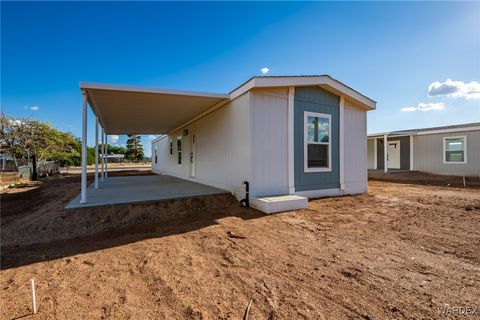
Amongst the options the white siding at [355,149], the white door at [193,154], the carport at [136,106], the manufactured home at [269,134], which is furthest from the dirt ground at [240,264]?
the white door at [193,154]

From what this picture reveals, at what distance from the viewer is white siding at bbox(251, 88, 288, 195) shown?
5402 mm

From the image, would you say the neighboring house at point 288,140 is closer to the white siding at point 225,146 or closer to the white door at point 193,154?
the white siding at point 225,146

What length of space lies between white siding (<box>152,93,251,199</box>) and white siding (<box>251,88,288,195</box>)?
22 cm

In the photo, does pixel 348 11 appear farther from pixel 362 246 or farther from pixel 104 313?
pixel 104 313

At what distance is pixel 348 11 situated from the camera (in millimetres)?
6582

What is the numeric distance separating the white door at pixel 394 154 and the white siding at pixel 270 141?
13.5 metres

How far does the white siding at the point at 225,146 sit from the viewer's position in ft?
18.6

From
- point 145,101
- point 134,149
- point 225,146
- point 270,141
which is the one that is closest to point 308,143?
point 270,141

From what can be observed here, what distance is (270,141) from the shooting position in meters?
5.55

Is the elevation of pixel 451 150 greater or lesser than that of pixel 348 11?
lesser

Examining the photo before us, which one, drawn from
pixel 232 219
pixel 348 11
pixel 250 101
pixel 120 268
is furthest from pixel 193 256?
pixel 348 11

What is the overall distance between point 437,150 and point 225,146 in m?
13.2

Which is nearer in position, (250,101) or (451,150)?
(250,101)

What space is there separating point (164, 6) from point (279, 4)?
355 centimetres
